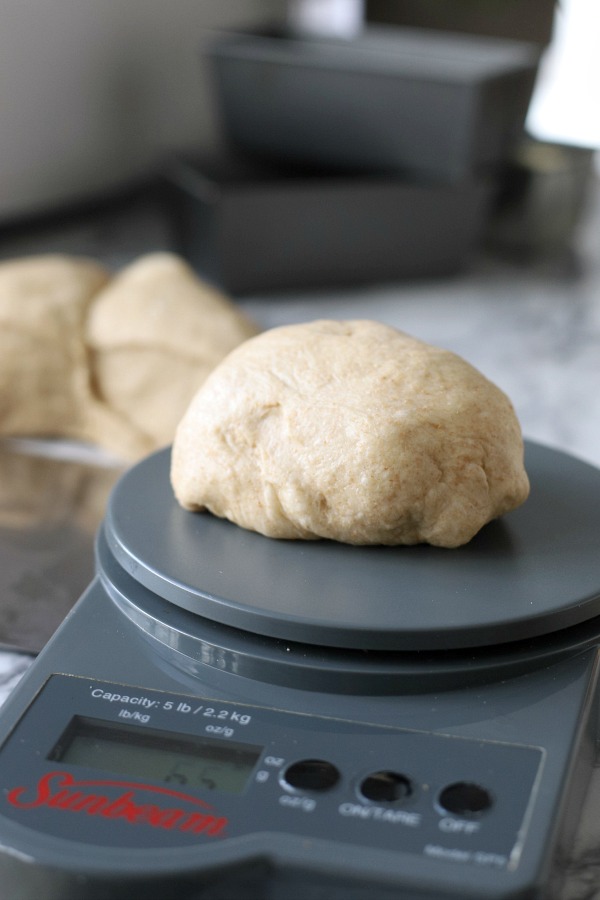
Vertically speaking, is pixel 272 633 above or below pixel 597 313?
above

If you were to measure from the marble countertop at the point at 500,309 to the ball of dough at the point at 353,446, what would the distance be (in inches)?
16.2

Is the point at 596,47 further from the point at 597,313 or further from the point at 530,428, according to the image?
the point at 530,428

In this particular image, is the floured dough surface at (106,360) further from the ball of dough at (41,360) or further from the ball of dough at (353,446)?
the ball of dough at (353,446)

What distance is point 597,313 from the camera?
135 centimetres

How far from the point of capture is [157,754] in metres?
0.51

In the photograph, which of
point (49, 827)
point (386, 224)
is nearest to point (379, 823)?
point (49, 827)

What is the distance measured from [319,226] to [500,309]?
26 cm

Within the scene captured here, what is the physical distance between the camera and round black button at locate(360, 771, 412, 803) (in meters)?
0.47

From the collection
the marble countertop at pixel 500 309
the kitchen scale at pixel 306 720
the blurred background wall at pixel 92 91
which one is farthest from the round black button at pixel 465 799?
the blurred background wall at pixel 92 91

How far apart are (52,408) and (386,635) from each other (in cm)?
59

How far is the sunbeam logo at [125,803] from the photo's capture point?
464 millimetres

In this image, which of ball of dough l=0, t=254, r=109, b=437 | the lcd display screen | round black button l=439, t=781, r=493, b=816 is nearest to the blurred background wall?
ball of dough l=0, t=254, r=109, b=437

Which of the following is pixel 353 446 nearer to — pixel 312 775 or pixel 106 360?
pixel 312 775

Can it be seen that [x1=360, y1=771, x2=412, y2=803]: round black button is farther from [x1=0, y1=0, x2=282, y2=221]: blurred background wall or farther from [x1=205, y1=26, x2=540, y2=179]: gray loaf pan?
[x1=0, y1=0, x2=282, y2=221]: blurred background wall
